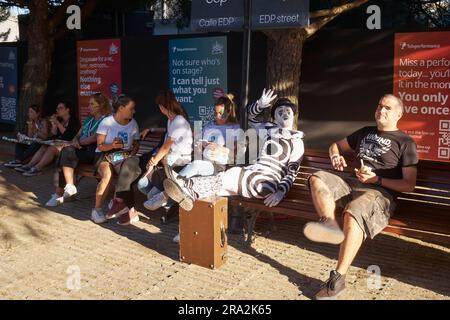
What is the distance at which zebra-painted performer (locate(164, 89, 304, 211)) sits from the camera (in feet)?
15.8

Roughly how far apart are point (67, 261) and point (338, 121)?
15.6 feet

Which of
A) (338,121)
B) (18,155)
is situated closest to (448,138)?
(338,121)

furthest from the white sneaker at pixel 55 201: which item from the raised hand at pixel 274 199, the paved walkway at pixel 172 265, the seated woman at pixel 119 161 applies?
the raised hand at pixel 274 199

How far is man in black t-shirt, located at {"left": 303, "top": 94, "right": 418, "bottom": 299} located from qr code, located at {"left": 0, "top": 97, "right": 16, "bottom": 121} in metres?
9.16

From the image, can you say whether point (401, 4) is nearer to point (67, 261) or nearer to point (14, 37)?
point (67, 261)

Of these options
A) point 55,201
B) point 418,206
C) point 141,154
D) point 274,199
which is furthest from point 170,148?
point 418,206

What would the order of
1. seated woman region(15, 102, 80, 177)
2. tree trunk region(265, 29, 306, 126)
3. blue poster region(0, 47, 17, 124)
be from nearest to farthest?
tree trunk region(265, 29, 306, 126) → seated woman region(15, 102, 80, 177) → blue poster region(0, 47, 17, 124)

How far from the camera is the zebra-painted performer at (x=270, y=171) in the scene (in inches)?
189

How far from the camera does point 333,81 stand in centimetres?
823

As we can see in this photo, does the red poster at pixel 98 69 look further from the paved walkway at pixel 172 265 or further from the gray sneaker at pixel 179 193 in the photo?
the gray sneaker at pixel 179 193

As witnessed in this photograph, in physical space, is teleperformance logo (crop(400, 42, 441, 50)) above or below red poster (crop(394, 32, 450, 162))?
above

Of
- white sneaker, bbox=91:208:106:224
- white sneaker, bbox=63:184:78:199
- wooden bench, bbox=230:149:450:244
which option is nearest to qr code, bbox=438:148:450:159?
wooden bench, bbox=230:149:450:244

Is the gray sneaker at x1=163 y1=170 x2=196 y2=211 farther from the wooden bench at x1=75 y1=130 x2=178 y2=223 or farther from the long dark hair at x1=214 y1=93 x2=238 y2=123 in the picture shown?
the wooden bench at x1=75 y1=130 x2=178 y2=223

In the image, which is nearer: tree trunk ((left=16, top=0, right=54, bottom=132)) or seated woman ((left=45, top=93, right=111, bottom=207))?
seated woman ((left=45, top=93, right=111, bottom=207))
